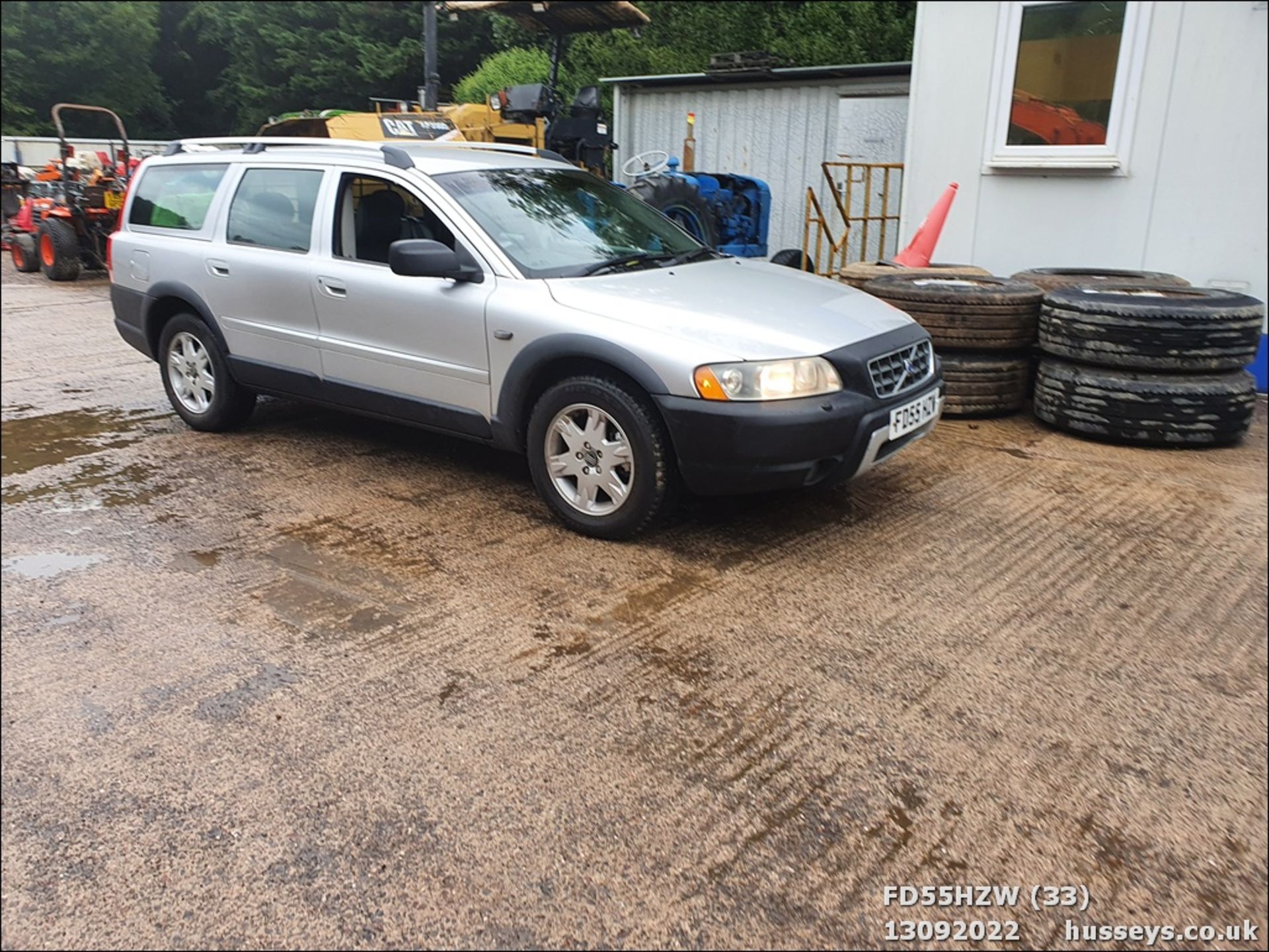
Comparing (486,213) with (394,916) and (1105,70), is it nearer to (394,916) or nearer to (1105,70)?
(394,916)

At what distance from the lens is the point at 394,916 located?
223cm

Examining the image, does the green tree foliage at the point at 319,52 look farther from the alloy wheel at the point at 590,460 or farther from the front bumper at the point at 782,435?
the front bumper at the point at 782,435

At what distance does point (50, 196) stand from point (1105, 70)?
48.0ft

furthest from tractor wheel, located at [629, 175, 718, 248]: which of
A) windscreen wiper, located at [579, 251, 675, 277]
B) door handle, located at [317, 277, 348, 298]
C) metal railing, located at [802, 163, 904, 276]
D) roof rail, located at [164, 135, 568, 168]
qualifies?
door handle, located at [317, 277, 348, 298]

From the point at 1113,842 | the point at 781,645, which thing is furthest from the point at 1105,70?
the point at 1113,842

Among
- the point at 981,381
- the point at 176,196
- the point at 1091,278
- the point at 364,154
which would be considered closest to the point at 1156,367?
the point at 981,381

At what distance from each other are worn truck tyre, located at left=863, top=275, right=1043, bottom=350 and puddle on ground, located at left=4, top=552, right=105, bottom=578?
189 inches

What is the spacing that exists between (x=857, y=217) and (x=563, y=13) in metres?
4.23

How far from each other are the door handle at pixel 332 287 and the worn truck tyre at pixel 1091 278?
4656 mm

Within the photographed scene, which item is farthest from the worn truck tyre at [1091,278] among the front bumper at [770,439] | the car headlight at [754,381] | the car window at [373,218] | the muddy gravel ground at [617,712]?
the car window at [373,218]

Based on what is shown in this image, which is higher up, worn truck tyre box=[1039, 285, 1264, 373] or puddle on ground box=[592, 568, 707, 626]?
worn truck tyre box=[1039, 285, 1264, 373]

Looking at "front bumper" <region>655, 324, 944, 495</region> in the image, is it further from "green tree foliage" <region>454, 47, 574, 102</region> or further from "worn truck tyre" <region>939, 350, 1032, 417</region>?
"green tree foliage" <region>454, 47, 574, 102</region>

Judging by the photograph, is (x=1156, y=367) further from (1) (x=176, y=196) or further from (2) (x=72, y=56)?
(2) (x=72, y=56)

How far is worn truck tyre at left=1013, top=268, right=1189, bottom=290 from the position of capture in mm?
6883
